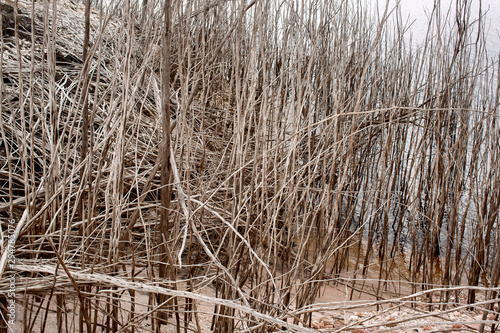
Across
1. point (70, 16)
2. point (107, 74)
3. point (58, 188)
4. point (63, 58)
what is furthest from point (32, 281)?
point (70, 16)

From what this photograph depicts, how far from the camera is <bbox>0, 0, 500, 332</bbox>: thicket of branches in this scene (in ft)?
3.24

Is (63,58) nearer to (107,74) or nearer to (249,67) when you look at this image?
(107,74)

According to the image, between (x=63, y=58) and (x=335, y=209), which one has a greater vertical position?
(x=63, y=58)

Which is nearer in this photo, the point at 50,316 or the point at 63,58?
the point at 50,316

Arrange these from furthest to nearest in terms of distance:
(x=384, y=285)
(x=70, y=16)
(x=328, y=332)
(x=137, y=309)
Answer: (x=70, y=16) < (x=384, y=285) < (x=137, y=309) < (x=328, y=332)

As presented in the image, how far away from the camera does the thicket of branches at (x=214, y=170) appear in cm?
99

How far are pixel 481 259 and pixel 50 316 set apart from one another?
1866 mm

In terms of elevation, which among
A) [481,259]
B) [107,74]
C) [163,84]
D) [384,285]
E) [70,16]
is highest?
[70,16]

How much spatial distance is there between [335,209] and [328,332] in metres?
0.41

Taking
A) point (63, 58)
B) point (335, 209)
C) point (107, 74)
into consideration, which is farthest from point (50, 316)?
point (63, 58)

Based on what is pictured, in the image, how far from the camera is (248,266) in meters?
1.24

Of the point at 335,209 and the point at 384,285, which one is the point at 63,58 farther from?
the point at 384,285

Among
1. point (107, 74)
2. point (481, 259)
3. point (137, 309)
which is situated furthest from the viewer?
point (107, 74)

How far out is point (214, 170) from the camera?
81.5 inches
